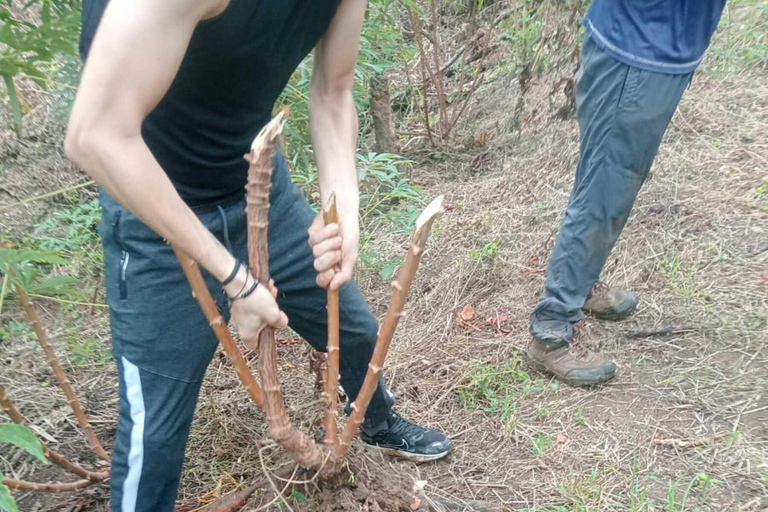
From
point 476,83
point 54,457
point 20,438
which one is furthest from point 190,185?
point 476,83

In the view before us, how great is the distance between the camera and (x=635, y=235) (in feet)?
10.3

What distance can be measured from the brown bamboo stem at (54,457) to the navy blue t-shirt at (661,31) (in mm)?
2178

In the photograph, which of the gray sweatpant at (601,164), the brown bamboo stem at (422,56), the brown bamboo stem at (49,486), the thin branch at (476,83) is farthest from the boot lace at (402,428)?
the thin branch at (476,83)

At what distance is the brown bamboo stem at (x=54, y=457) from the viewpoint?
154 centimetres

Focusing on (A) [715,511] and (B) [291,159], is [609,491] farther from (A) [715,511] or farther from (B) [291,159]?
(B) [291,159]

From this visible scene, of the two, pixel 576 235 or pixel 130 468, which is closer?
pixel 130 468

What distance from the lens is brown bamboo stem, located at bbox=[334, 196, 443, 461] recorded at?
1146 millimetres

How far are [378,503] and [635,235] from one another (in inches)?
86.9

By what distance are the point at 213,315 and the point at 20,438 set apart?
0.39 meters

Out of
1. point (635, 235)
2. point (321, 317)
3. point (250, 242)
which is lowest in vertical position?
point (635, 235)

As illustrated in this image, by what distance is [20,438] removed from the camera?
38.1 inches

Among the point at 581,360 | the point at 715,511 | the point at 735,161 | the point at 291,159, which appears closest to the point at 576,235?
the point at 581,360

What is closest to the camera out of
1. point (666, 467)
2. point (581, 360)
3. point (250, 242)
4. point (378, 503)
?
point (250, 242)

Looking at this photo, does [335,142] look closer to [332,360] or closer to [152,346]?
[332,360]
